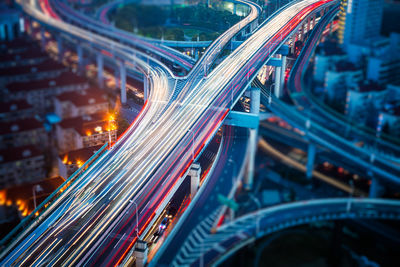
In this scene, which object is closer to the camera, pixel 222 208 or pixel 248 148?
pixel 222 208

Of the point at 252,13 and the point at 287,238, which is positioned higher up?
the point at 252,13

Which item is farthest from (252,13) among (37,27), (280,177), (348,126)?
(37,27)

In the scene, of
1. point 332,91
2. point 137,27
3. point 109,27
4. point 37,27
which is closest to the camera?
point 332,91

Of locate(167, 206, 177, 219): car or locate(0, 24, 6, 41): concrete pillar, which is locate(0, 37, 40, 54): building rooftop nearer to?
locate(0, 24, 6, 41): concrete pillar

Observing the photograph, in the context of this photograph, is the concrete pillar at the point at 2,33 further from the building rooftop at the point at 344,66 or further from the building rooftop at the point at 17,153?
the building rooftop at the point at 344,66

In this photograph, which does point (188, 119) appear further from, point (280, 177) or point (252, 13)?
point (252, 13)

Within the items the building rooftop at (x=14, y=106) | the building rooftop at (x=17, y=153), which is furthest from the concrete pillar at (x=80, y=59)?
the building rooftop at (x=17, y=153)

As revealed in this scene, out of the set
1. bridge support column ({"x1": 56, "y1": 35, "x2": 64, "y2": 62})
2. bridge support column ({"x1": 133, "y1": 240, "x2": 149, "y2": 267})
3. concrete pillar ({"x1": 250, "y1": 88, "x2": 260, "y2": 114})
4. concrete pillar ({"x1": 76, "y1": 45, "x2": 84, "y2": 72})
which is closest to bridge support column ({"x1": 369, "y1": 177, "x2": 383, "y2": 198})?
concrete pillar ({"x1": 250, "y1": 88, "x2": 260, "y2": 114})

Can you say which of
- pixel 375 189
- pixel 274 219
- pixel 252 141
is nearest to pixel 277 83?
pixel 252 141
